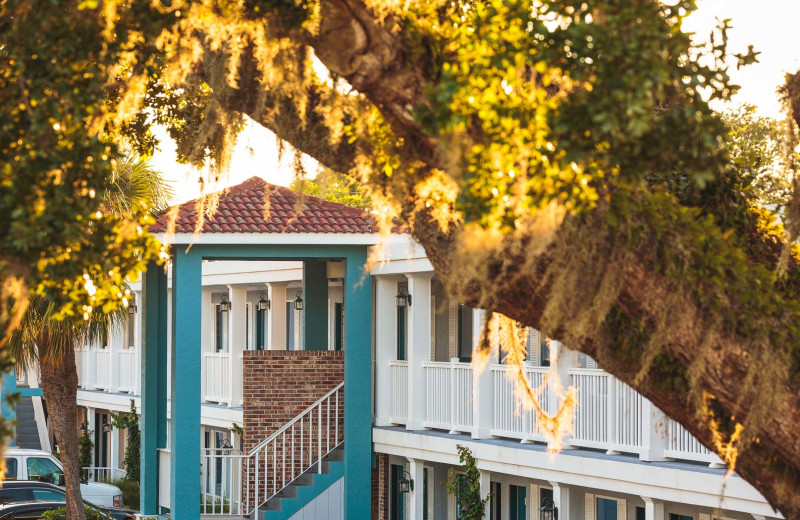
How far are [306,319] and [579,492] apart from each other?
661cm

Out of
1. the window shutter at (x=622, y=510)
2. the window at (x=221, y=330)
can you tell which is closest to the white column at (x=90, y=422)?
the window at (x=221, y=330)

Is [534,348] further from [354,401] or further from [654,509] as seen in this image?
[654,509]

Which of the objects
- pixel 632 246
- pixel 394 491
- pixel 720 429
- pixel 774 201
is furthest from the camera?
pixel 394 491

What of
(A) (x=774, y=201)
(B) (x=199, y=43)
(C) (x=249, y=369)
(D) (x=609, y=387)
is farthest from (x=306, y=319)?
(B) (x=199, y=43)

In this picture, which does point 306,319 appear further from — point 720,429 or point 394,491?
point 720,429

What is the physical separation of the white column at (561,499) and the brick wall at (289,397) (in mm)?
4653

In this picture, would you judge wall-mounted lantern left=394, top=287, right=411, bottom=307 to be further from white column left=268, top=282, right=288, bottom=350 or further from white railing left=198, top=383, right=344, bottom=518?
white column left=268, top=282, right=288, bottom=350

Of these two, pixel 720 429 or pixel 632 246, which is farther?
pixel 720 429

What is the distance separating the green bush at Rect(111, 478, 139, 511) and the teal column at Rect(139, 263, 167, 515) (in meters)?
9.00

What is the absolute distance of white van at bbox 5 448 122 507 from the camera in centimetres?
2598

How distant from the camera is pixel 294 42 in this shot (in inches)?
278

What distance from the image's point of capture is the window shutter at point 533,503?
1794cm

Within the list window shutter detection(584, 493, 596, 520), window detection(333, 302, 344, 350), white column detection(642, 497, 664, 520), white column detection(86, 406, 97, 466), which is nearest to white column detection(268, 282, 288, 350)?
window detection(333, 302, 344, 350)

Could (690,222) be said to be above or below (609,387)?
above
